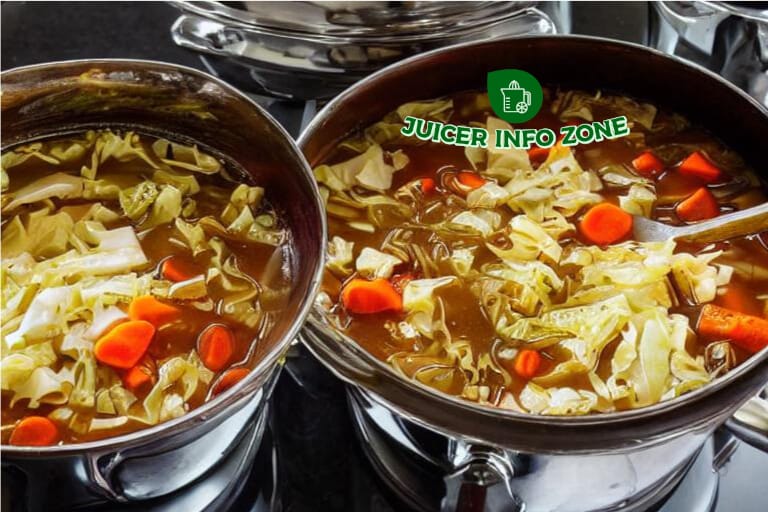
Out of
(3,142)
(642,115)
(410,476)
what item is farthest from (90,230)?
(642,115)

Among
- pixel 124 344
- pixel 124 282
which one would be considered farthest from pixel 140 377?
pixel 124 282

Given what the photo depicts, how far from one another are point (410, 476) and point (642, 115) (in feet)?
2.33

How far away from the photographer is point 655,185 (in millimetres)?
1542

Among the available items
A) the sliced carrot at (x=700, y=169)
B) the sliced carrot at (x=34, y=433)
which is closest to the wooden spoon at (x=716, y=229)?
the sliced carrot at (x=700, y=169)

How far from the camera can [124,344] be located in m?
1.23

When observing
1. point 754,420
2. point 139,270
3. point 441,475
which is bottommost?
point 441,475

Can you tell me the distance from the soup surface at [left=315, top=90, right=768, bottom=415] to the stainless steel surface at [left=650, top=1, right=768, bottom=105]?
1.00 feet

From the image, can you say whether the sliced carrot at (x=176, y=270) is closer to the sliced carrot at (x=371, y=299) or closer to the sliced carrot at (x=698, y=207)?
the sliced carrot at (x=371, y=299)

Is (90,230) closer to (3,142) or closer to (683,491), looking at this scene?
(3,142)

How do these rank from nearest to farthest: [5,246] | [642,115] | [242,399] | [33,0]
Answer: [242,399]
[5,246]
[642,115]
[33,0]

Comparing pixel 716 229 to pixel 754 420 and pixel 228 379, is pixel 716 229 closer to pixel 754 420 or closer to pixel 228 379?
pixel 754 420

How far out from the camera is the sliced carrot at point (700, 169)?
1.55 m

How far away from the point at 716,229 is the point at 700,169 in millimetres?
144

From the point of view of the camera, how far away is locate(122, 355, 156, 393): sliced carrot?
1.21 metres
